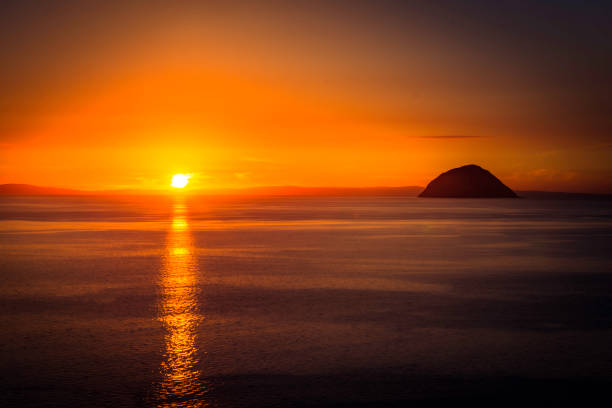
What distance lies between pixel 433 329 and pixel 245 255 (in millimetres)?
14542

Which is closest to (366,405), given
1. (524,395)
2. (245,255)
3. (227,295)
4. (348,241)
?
(524,395)

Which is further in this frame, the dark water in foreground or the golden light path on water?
the dark water in foreground

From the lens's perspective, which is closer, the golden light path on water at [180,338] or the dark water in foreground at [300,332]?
the golden light path on water at [180,338]

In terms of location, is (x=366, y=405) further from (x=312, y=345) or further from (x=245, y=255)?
(x=245, y=255)

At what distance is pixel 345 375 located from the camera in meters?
7.69

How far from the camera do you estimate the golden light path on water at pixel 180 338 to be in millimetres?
6891

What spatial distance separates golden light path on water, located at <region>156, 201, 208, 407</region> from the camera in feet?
22.6

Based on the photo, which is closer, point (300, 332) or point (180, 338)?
point (180, 338)

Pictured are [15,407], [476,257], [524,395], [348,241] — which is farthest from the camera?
[348,241]

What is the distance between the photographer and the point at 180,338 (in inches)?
380

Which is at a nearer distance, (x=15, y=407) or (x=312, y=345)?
(x=15, y=407)

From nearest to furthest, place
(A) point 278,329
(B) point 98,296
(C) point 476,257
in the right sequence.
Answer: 1. (A) point 278,329
2. (B) point 98,296
3. (C) point 476,257

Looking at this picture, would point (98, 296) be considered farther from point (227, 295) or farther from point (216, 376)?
point (216, 376)

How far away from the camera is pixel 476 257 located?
77.0ft
